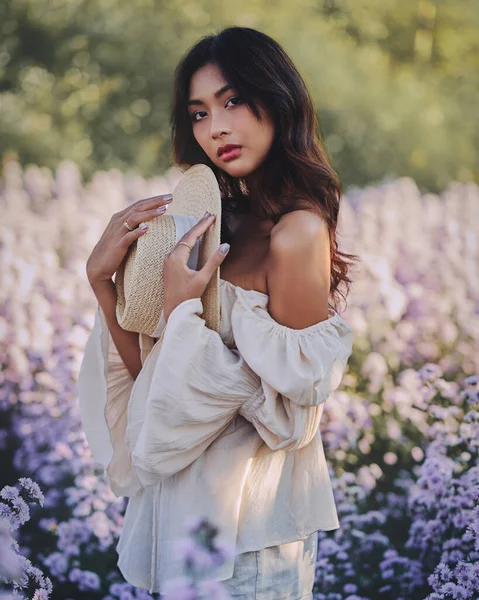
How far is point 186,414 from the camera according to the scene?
1.65m

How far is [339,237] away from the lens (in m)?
3.73

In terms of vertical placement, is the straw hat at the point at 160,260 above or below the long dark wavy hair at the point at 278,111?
below

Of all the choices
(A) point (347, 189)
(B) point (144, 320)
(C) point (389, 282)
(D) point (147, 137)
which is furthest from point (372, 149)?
(B) point (144, 320)

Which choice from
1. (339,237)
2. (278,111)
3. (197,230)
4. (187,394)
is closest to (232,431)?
(187,394)

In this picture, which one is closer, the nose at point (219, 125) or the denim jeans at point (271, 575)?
the denim jeans at point (271, 575)

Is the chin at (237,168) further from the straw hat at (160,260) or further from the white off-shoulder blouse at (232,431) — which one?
the white off-shoulder blouse at (232,431)

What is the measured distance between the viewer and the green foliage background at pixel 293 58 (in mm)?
3879

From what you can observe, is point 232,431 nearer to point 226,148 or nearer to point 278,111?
point 226,148

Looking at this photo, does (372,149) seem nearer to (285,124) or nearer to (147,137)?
(147,137)

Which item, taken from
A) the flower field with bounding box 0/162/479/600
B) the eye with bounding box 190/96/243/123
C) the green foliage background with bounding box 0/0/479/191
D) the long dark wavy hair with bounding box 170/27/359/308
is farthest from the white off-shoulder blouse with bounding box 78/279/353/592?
the green foliage background with bounding box 0/0/479/191

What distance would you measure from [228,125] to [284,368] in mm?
596

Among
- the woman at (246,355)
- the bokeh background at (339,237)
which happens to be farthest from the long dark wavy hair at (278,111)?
the bokeh background at (339,237)

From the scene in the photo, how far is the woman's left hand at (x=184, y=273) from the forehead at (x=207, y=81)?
0.34m

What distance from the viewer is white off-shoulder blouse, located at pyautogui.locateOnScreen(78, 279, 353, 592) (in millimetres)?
1644
